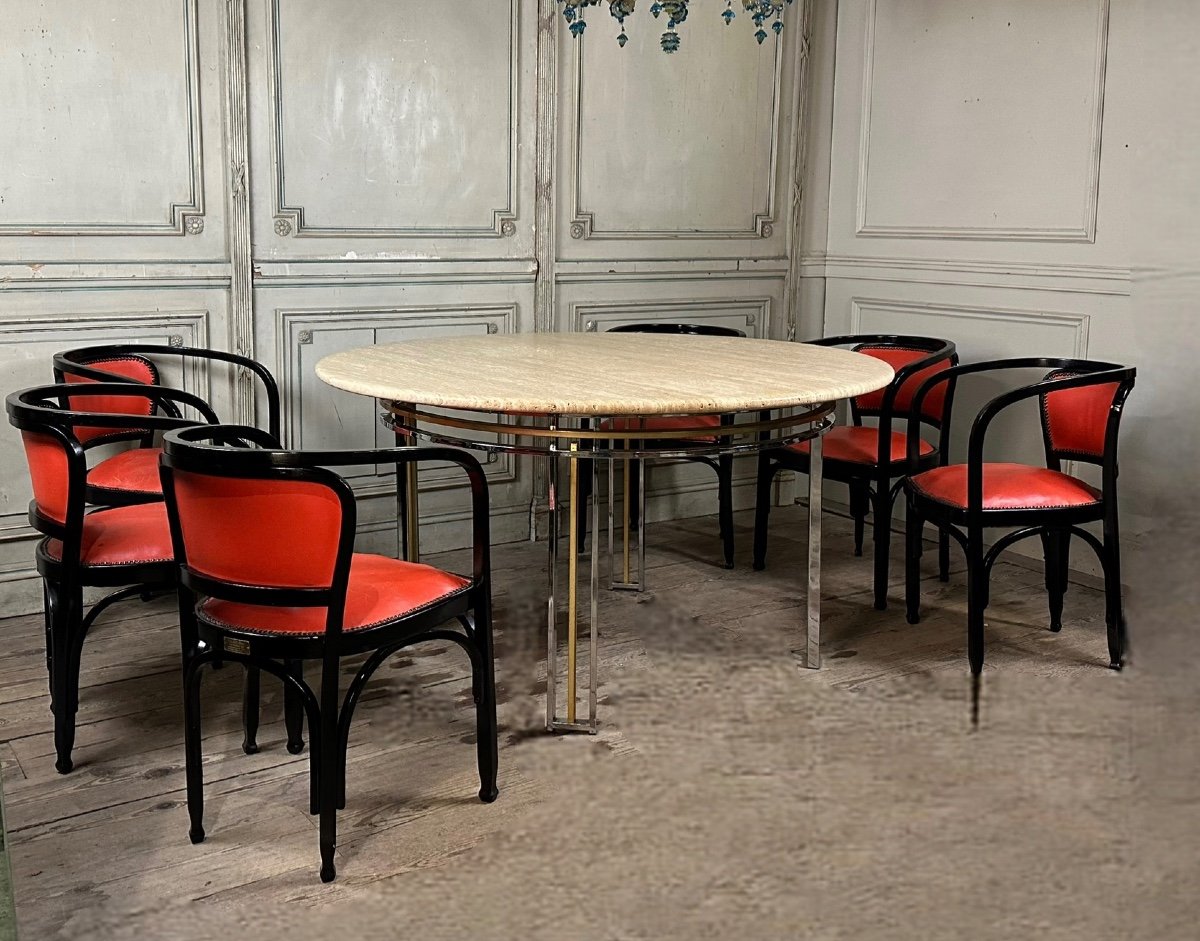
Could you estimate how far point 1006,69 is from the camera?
10.5ft

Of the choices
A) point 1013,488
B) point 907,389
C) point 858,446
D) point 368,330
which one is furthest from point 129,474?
point 907,389

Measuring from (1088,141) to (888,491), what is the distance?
3.38 ft

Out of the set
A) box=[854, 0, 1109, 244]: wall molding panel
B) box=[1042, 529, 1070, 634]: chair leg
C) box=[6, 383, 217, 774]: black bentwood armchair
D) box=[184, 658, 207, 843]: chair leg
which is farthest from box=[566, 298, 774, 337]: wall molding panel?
box=[184, 658, 207, 843]: chair leg

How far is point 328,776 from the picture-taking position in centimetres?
160

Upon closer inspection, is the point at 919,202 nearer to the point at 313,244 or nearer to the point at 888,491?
the point at 888,491

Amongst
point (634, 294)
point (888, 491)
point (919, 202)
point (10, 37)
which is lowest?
point (888, 491)

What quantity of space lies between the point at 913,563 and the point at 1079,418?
18.9 inches

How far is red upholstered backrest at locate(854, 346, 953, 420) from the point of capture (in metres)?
3.13

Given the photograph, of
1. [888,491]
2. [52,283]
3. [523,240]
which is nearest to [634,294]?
[523,240]

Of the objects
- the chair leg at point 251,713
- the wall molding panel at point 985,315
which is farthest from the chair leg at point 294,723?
the wall molding panel at point 985,315

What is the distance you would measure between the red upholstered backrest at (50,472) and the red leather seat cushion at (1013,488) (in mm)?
1690

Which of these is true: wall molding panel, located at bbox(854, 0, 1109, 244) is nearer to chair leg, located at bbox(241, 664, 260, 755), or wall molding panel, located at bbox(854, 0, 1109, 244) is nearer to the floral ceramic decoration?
the floral ceramic decoration

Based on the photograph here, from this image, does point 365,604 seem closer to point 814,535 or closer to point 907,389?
point 814,535

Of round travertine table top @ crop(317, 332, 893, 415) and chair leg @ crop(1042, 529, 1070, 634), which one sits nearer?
round travertine table top @ crop(317, 332, 893, 415)
